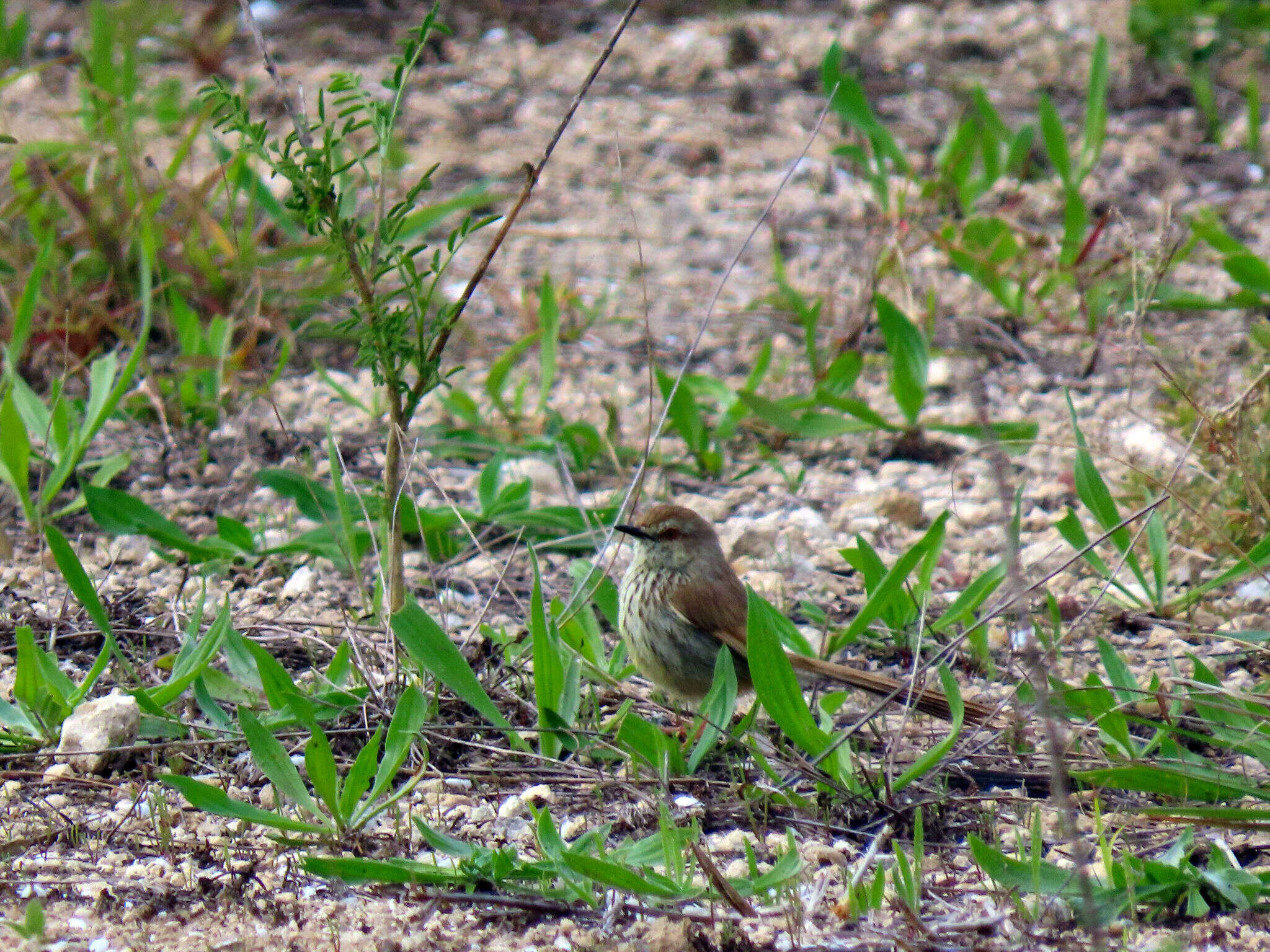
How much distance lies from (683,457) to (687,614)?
1.56 metres

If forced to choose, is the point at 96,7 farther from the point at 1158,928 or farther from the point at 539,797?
the point at 1158,928

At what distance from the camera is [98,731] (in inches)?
142

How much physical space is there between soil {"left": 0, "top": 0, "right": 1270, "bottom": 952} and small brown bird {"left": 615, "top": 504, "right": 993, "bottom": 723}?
15 centimetres

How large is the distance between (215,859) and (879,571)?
7.44ft

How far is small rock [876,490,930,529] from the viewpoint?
537 centimetres

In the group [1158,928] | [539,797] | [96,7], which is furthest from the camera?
[96,7]

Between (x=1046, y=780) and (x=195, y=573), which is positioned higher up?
(x=195, y=573)

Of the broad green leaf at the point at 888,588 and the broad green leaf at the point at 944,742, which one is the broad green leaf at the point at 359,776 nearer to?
the broad green leaf at the point at 944,742

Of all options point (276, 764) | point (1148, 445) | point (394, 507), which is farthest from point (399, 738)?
point (1148, 445)

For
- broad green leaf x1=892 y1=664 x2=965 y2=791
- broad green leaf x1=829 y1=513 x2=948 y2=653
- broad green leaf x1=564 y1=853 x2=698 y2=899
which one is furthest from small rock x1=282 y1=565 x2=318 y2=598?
broad green leaf x1=892 y1=664 x2=965 y2=791

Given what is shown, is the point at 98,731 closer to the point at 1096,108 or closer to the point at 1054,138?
the point at 1054,138

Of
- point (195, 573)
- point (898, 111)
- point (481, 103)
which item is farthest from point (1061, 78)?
point (195, 573)

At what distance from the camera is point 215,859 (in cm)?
322

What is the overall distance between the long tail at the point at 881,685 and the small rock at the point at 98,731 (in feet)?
6.05
